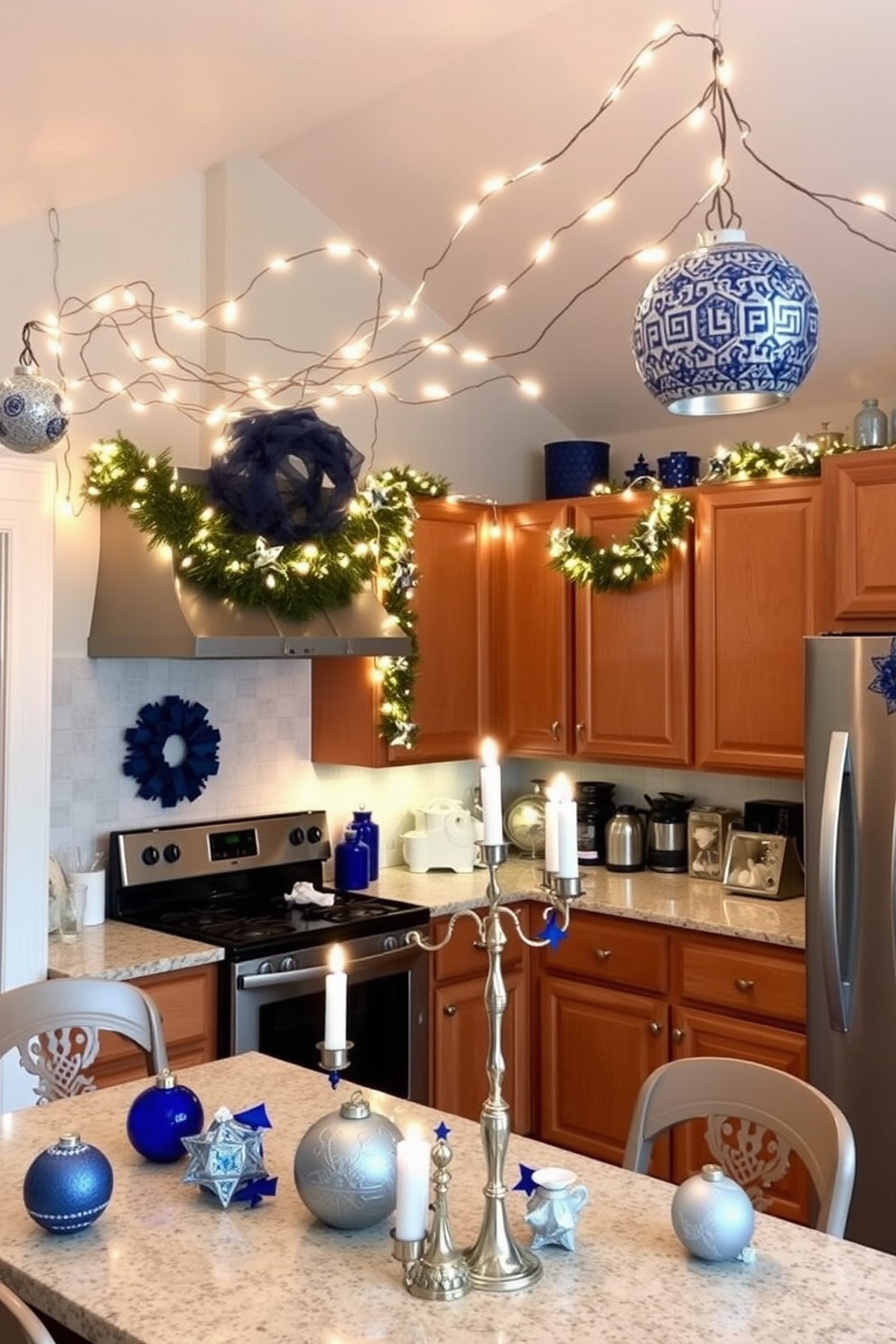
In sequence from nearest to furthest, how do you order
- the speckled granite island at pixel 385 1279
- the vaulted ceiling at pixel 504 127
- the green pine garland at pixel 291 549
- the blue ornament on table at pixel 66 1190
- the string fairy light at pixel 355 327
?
the speckled granite island at pixel 385 1279 < the blue ornament on table at pixel 66 1190 < the vaulted ceiling at pixel 504 127 < the string fairy light at pixel 355 327 < the green pine garland at pixel 291 549

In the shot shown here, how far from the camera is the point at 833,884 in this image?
3295mm

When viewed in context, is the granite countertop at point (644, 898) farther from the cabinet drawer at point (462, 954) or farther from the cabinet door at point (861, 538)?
the cabinet door at point (861, 538)

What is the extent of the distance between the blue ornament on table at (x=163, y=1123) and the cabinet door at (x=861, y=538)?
240cm

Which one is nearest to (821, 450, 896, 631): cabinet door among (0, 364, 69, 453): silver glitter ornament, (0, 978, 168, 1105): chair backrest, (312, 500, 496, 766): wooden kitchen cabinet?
(312, 500, 496, 766): wooden kitchen cabinet

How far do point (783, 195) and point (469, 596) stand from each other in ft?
5.43

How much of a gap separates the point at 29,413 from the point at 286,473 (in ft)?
2.53

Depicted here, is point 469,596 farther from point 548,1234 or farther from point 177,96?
point 548,1234

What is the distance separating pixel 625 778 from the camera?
482 centimetres

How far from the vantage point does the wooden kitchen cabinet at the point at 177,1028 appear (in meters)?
3.35

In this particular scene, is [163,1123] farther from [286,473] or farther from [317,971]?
[286,473]

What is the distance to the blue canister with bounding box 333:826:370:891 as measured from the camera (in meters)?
4.37

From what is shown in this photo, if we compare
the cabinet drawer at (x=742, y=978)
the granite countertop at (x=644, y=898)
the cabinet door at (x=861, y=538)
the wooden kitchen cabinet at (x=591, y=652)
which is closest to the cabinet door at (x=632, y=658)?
the wooden kitchen cabinet at (x=591, y=652)

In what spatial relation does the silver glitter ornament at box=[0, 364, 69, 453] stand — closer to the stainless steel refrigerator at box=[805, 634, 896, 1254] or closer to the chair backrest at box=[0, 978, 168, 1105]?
the chair backrest at box=[0, 978, 168, 1105]

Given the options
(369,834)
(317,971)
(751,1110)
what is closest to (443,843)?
(369,834)
